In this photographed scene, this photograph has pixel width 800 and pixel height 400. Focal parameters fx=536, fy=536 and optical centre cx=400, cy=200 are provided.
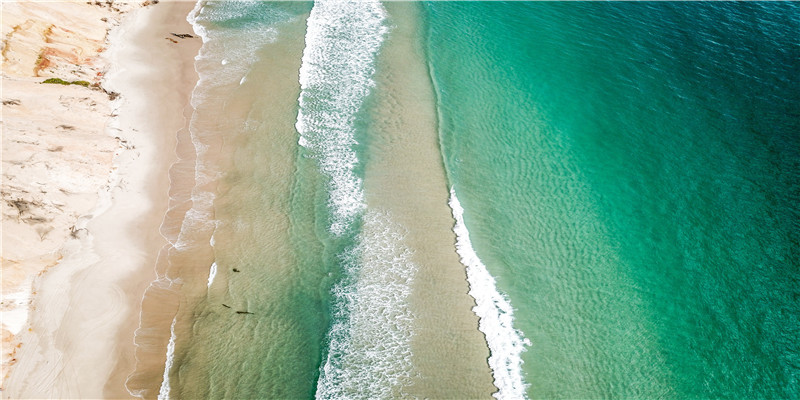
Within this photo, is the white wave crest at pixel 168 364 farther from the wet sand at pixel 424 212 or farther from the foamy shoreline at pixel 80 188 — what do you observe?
the wet sand at pixel 424 212

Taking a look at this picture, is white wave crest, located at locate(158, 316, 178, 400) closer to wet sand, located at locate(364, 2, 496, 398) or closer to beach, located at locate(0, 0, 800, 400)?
beach, located at locate(0, 0, 800, 400)

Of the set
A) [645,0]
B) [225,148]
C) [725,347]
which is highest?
[645,0]

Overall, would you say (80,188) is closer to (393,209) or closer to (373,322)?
(393,209)

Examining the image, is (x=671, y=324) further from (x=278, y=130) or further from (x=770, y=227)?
(x=278, y=130)

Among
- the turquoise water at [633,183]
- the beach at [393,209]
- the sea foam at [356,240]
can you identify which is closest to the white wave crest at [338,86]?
the sea foam at [356,240]

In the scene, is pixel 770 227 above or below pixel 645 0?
below

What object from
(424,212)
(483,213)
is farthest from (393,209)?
(483,213)

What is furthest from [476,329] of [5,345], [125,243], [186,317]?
[5,345]
